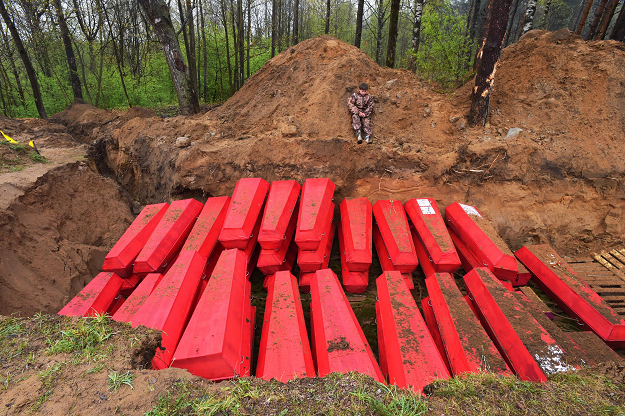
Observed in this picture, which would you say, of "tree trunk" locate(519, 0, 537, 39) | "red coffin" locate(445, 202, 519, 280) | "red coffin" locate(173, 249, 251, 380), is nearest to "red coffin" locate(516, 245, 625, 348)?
"red coffin" locate(445, 202, 519, 280)

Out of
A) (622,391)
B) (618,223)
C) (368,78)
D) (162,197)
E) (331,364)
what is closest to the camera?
(622,391)

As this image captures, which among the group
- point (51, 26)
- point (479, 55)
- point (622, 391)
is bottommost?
point (622, 391)

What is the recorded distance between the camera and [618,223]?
530 centimetres

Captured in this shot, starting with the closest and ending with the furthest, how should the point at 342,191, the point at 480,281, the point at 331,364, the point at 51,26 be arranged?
1. the point at 331,364
2. the point at 480,281
3. the point at 342,191
4. the point at 51,26

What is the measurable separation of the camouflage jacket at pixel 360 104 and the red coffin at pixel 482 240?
2852 mm

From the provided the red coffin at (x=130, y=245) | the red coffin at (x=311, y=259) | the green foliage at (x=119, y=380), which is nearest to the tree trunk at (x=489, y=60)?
the red coffin at (x=311, y=259)

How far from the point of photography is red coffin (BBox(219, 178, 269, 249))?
421 cm

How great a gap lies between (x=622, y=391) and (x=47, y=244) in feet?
23.2

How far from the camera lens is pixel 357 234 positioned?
4.41 m

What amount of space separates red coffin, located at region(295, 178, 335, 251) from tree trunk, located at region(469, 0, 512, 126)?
144 inches

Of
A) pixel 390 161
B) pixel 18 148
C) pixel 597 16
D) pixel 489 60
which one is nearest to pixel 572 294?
pixel 390 161

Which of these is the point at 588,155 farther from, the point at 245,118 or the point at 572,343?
the point at 245,118

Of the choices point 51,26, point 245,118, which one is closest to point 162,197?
point 245,118

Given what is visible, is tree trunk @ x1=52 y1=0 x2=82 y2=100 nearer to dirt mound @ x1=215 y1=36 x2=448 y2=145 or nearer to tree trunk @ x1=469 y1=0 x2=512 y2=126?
dirt mound @ x1=215 y1=36 x2=448 y2=145
